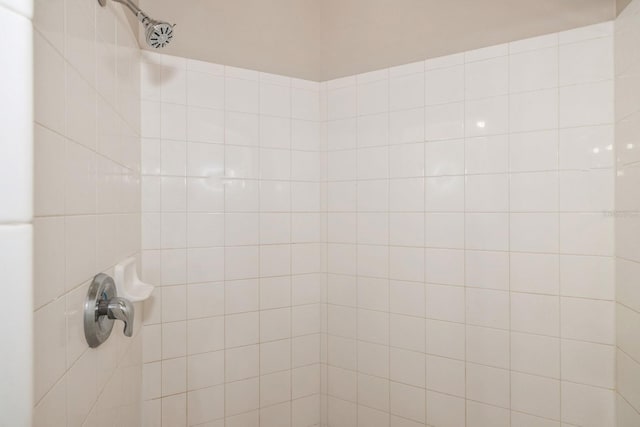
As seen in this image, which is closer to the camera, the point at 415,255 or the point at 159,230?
the point at 159,230

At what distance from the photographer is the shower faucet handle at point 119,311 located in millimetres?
1003

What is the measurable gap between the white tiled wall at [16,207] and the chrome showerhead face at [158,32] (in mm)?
950

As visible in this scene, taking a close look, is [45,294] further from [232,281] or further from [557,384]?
[557,384]

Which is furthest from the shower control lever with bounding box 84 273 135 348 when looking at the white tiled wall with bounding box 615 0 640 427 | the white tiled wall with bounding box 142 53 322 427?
the white tiled wall with bounding box 615 0 640 427

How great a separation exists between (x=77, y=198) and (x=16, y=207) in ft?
1.20

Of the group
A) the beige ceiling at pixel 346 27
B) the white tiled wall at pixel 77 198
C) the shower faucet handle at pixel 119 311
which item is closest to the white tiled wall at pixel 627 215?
the beige ceiling at pixel 346 27

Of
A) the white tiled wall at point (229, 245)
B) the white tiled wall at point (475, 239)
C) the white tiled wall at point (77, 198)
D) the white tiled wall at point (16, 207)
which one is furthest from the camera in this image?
the white tiled wall at point (229, 245)

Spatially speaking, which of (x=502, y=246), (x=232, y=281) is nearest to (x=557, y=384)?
(x=502, y=246)

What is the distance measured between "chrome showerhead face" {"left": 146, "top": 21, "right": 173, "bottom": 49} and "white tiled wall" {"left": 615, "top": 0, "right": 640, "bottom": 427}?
1704 mm

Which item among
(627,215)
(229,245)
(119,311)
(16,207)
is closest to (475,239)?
(627,215)

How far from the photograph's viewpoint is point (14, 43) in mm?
594

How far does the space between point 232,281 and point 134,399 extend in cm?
68

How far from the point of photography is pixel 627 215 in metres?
1.52

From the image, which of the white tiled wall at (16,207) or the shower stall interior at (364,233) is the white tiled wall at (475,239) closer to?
the shower stall interior at (364,233)
